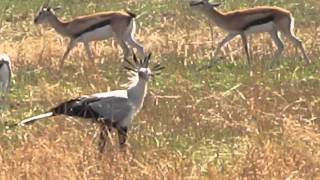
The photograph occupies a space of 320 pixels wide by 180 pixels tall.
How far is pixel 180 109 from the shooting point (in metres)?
10.0

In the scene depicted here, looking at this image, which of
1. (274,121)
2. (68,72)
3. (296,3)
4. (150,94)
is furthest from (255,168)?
(296,3)

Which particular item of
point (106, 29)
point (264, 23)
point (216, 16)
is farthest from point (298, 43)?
point (106, 29)

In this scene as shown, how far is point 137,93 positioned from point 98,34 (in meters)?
7.72

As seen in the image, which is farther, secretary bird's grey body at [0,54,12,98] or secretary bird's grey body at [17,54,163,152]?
secretary bird's grey body at [0,54,12,98]

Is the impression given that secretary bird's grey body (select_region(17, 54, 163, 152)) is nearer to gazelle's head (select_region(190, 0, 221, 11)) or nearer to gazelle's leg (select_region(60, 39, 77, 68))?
gazelle's leg (select_region(60, 39, 77, 68))

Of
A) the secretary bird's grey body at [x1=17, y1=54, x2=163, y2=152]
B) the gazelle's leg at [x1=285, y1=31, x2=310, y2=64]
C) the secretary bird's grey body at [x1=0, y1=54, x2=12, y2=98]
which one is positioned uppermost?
the secretary bird's grey body at [x1=17, y1=54, x2=163, y2=152]

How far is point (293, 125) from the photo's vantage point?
25.1ft

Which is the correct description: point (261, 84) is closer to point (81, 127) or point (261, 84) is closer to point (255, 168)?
point (81, 127)

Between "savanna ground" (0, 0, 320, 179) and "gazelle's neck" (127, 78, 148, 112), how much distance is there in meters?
0.34

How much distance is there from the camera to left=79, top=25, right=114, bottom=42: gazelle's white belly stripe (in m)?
15.6

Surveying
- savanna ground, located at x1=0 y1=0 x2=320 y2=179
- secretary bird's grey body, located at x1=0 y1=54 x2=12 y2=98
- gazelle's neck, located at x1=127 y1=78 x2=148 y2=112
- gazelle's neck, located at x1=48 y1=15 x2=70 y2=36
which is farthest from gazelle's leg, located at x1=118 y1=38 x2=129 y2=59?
gazelle's neck, located at x1=127 y1=78 x2=148 y2=112

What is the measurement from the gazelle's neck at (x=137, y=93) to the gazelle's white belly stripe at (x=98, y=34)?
766cm

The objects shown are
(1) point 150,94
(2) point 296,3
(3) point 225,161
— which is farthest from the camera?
(2) point 296,3

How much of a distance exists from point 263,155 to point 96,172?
3.84 feet
